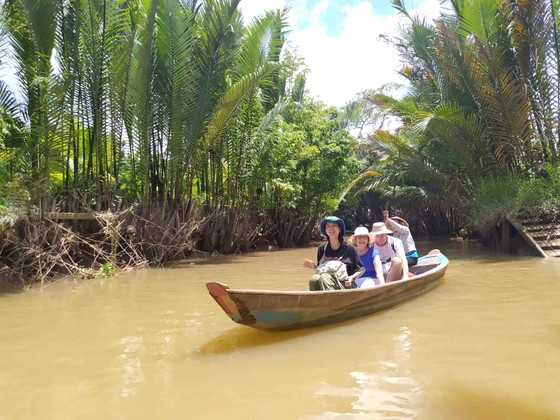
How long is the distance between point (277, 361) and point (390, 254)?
10.2 feet

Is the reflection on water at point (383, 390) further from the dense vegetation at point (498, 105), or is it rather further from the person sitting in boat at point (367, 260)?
the dense vegetation at point (498, 105)

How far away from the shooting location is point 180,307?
19.5 feet

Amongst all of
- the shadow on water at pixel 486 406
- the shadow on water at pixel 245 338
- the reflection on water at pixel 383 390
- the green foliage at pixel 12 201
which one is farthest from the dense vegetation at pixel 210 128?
the shadow on water at pixel 486 406

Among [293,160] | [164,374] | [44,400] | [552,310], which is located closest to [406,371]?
[164,374]

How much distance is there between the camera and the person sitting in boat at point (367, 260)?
5496 mm

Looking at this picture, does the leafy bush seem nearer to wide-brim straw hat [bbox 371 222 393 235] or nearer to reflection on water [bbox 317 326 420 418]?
wide-brim straw hat [bbox 371 222 393 235]

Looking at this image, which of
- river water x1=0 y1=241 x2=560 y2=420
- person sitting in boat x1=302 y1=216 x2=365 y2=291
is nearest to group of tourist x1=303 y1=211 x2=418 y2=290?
person sitting in boat x1=302 y1=216 x2=365 y2=291

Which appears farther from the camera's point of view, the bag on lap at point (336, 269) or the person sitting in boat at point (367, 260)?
the person sitting in boat at point (367, 260)

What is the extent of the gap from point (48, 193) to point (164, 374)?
6136 millimetres

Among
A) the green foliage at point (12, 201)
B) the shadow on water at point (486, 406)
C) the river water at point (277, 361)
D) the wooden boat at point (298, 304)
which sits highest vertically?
the green foliage at point (12, 201)

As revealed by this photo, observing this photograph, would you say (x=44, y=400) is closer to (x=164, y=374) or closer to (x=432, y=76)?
(x=164, y=374)

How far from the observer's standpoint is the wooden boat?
3.99 m

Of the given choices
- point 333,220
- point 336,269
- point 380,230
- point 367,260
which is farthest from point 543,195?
point 336,269

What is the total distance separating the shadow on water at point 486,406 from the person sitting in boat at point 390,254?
117 inches
